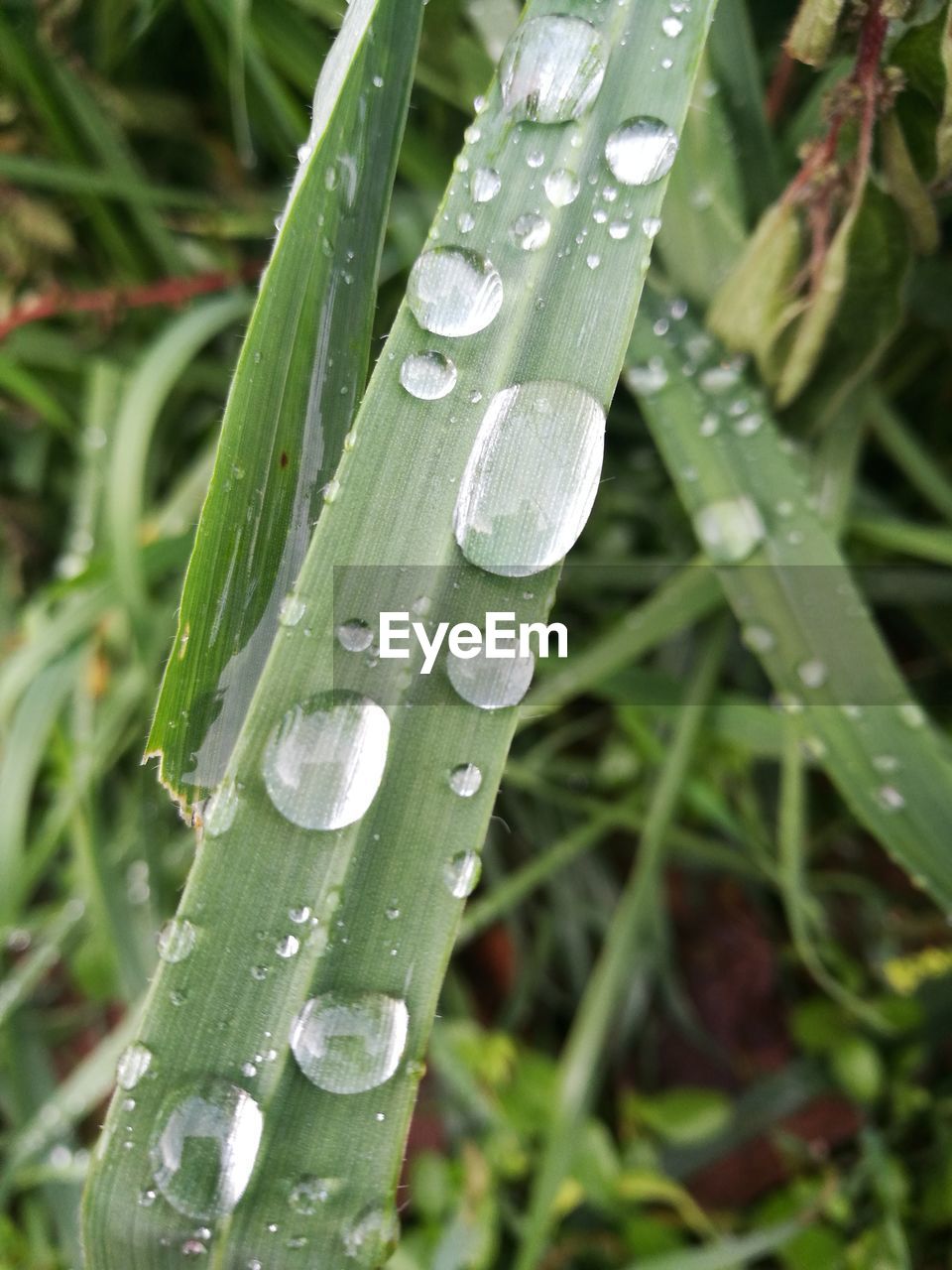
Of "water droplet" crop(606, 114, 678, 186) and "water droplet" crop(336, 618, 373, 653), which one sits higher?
"water droplet" crop(606, 114, 678, 186)

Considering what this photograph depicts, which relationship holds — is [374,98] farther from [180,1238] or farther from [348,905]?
[180,1238]

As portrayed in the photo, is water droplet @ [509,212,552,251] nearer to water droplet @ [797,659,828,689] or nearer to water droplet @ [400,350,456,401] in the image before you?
water droplet @ [400,350,456,401]

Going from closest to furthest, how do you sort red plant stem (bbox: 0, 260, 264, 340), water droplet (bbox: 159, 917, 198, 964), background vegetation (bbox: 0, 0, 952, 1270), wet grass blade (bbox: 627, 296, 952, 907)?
water droplet (bbox: 159, 917, 198, 964), wet grass blade (bbox: 627, 296, 952, 907), background vegetation (bbox: 0, 0, 952, 1270), red plant stem (bbox: 0, 260, 264, 340)

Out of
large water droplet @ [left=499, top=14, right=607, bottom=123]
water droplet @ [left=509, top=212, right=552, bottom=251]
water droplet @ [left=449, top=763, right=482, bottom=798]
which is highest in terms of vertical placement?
large water droplet @ [left=499, top=14, right=607, bottom=123]

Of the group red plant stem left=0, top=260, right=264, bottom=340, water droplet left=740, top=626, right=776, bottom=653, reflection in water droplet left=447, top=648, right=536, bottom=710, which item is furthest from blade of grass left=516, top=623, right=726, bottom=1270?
red plant stem left=0, top=260, right=264, bottom=340

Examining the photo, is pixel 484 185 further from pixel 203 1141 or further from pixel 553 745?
pixel 553 745

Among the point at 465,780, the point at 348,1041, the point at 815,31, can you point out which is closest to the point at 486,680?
the point at 465,780
